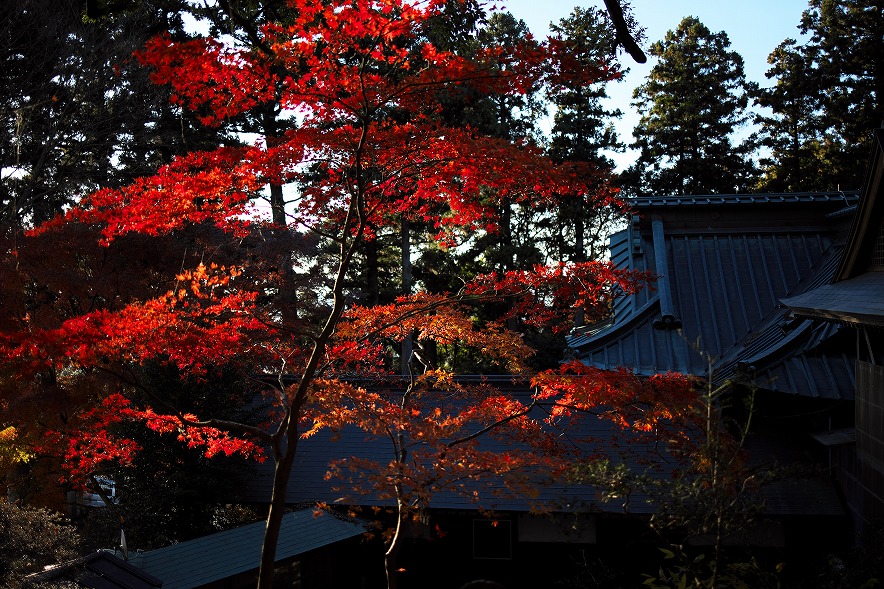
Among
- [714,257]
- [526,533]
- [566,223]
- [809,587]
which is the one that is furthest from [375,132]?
[566,223]

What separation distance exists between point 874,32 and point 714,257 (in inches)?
619

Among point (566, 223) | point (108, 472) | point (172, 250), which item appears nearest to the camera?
point (108, 472)

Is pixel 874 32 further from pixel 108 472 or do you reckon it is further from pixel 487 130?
pixel 108 472

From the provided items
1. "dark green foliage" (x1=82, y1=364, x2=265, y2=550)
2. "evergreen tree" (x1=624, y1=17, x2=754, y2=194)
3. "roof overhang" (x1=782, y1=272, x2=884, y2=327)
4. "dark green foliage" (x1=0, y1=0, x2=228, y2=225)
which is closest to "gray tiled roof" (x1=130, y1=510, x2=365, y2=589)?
"dark green foliage" (x1=82, y1=364, x2=265, y2=550)

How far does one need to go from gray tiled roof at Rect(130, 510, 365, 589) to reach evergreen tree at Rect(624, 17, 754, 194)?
72.2 ft

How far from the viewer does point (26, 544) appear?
8469mm

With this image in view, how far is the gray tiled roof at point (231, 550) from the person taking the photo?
31.3 ft

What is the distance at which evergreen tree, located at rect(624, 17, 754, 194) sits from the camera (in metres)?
29.7

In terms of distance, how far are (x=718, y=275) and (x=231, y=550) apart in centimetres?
1125

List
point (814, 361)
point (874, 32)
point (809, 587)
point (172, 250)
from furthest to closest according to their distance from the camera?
point (874, 32), point (172, 250), point (814, 361), point (809, 587)

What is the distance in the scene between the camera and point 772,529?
12297 millimetres

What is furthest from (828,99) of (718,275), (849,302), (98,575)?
(98,575)

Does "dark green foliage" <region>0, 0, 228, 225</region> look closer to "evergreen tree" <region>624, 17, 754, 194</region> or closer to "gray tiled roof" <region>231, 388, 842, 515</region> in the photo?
"gray tiled roof" <region>231, 388, 842, 515</region>

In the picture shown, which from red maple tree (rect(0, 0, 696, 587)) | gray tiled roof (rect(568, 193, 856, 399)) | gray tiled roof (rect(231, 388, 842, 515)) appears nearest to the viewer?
red maple tree (rect(0, 0, 696, 587))
